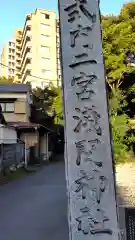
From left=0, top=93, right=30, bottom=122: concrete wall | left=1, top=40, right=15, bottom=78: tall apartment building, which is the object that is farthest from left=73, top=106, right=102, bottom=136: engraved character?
left=1, top=40, right=15, bottom=78: tall apartment building

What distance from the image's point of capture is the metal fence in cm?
1845

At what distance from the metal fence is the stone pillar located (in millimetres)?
14830

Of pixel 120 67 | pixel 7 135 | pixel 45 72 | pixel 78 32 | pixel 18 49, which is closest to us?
Answer: pixel 78 32

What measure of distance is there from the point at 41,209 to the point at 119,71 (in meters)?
21.0

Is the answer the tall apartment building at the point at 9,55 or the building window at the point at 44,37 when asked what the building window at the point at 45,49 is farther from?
the tall apartment building at the point at 9,55

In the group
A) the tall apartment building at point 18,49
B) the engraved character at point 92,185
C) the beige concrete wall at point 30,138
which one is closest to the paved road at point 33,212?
the engraved character at point 92,185

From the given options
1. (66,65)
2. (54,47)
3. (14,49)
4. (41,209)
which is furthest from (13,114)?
(14,49)

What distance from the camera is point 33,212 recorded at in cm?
946

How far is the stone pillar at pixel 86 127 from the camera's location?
12.0 feet

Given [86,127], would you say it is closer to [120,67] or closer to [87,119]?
[87,119]

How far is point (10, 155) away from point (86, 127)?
16736 mm

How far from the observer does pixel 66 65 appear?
12.8ft

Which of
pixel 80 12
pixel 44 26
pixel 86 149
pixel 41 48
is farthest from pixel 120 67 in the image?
pixel 44 26

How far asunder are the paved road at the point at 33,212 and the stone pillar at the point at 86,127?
3.34 meters
